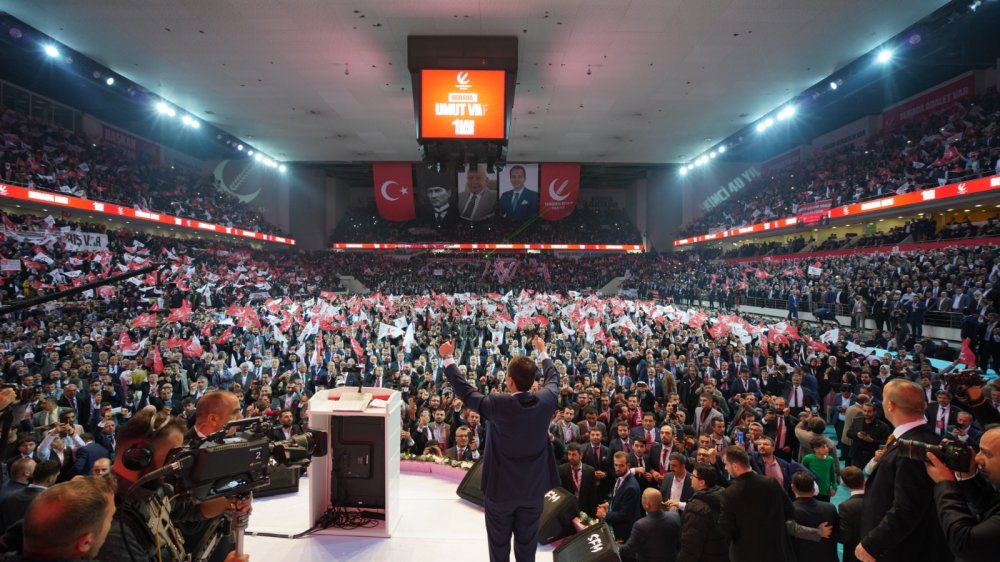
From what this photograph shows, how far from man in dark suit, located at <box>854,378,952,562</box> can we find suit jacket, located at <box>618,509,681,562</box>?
4.75 feet

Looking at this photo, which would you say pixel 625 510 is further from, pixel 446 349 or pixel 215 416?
pixel 215 416

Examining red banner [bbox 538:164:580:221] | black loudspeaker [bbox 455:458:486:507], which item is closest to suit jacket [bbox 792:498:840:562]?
black loudspeaker [bbox 455:458:486:507]

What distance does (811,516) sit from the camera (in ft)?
12.4

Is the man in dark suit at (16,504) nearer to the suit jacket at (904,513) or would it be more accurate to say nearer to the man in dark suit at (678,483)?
the man in dark suit at (678,483)

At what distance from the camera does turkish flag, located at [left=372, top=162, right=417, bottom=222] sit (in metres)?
28.1

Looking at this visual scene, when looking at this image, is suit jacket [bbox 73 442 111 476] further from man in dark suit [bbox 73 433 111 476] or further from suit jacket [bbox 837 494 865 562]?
suit jacket [bbox 837 494 865 562]

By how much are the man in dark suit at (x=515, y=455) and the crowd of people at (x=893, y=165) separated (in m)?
17.0

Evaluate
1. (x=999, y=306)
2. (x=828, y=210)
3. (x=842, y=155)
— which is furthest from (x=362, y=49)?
(x=842, y=155)

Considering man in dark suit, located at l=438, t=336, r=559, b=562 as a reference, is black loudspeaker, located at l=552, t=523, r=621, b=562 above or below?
below

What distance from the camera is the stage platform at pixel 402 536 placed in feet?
13.4

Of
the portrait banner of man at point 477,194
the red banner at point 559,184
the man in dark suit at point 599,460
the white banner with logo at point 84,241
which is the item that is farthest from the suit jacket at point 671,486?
the portrait banner of man at point 477,194

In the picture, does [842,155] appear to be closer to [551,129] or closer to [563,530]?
[551,129]

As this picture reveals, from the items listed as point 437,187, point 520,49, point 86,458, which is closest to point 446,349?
point 86,458

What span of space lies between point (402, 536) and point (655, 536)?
2197mm
